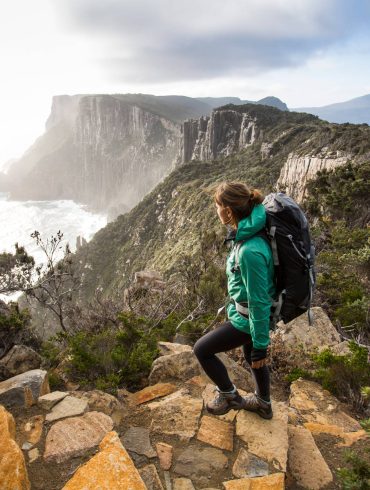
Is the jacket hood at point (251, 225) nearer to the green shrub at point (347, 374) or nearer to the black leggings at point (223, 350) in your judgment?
the black leggings at point (223, 350)

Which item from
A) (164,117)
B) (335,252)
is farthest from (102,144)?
(335,252)

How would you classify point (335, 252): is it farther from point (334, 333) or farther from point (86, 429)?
point (86, 429)

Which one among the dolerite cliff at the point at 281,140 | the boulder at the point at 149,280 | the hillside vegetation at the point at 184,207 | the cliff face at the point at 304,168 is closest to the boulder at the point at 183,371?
the boulder at the point at 149,280

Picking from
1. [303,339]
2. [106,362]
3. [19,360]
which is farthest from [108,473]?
[303,339]

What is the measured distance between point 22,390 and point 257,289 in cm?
243

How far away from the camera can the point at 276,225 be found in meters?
2.64

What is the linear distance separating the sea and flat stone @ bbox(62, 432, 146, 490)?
11107 centimetres

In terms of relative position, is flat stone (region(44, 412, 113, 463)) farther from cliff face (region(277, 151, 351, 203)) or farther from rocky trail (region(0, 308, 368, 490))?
cliff face (region(277, 151, 351, 203))

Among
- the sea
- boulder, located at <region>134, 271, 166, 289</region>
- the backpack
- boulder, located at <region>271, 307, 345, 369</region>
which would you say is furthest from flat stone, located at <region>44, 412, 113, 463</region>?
the sea

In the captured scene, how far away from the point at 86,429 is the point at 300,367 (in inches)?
117

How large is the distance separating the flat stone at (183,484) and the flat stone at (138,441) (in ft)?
0.94

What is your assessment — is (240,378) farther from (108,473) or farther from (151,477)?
(108,473)

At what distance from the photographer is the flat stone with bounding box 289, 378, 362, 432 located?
12.5 ft

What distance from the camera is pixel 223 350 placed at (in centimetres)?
305
